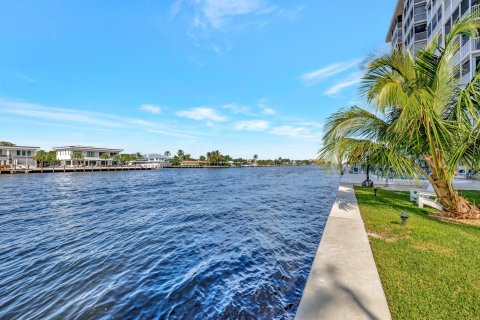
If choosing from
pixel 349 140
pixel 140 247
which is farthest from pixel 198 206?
pixel 349 140

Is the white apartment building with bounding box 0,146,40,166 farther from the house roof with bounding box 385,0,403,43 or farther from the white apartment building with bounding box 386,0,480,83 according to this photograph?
the house roof with bounding box 385,0,403,43

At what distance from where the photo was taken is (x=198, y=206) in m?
16.4

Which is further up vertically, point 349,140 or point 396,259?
point 349,140

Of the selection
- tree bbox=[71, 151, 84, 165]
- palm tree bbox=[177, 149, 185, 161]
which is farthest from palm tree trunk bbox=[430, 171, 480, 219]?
palm tree bbox=[177, 149, 185, 161]

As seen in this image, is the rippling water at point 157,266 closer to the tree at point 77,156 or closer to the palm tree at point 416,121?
the palm tree at point 416,121

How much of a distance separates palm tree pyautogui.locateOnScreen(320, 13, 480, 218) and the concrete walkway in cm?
281

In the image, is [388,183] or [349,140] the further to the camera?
[388,183]

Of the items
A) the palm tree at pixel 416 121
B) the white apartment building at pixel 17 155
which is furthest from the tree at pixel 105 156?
the palm tree at pixel 416 121

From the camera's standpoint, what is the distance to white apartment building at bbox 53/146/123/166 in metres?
70.7

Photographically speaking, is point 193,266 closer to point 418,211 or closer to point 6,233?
point 418,211

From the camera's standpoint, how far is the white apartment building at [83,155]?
232 ft

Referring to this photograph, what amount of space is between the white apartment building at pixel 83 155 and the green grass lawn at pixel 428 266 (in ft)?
267

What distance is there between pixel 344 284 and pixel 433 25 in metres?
35.2

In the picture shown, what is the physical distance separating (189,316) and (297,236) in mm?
5335
